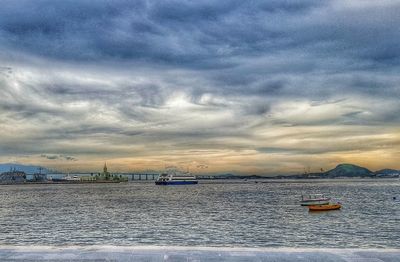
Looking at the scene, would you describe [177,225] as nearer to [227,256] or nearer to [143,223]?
[143,223]

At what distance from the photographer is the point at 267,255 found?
13.7 m

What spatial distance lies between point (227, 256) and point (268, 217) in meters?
54.7

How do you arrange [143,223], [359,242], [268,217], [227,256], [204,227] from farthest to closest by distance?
[268,217]
[143,223]
[204,227]
[359,242]
[227,256]

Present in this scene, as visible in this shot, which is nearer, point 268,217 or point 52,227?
point 52,227

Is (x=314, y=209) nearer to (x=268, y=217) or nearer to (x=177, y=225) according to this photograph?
(x=268, y=217)

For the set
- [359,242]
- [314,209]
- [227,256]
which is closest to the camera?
[227,256]

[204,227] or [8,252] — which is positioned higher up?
[8,252]

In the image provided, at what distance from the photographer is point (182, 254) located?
45.1 feet

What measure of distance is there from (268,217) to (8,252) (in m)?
55.7

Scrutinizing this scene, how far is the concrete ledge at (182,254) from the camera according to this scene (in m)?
13.2

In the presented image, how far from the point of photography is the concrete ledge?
13.2m

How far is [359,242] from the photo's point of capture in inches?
1687

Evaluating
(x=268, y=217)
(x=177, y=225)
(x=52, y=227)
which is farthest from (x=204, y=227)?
(x=52, y=227)

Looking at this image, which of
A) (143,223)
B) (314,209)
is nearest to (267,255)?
(143,223)
